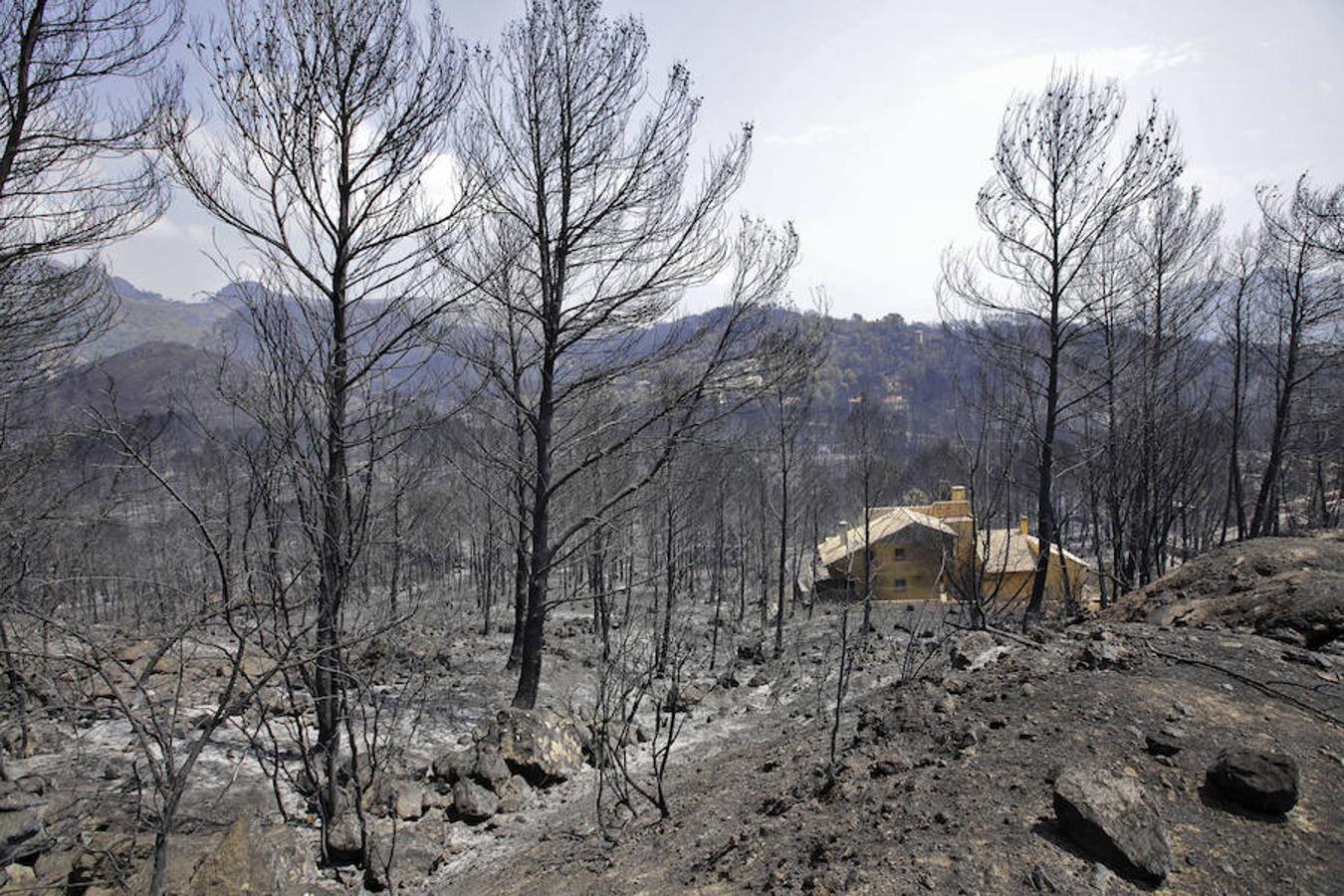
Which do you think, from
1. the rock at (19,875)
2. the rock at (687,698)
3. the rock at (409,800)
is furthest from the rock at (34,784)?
the rock at (687,698)

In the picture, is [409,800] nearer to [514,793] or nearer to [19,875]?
[514,793]

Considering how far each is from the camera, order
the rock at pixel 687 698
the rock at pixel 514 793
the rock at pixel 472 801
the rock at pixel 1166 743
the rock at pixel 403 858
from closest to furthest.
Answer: the rock at pixel 1166 743, the rock at pixel 403 858, the rock at pixel 472 801, the rock at pixel 514 793, the rock at pixel 687 698

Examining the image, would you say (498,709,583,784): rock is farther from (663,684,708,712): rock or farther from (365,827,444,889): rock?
(663,684,708,712): rock

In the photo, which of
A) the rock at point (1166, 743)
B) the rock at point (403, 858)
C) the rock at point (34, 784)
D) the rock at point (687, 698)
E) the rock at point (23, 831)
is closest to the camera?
the rock at point (1166, 743)

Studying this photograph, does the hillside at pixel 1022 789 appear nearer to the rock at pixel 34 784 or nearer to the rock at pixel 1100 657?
the rock at pixel 1100 657

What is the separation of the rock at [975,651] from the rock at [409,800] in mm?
4891

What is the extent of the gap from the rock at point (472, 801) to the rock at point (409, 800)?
0.29m

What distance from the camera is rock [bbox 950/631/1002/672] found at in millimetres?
6195

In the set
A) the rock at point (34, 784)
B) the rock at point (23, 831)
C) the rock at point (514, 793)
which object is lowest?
the rock at point (514, 793)

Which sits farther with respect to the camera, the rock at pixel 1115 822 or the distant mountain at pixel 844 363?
the distant mountain at pixel 844 363

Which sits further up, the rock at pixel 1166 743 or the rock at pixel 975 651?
the rock at pixel 1166 743

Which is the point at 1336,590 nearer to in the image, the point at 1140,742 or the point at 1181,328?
the point at 1140,742

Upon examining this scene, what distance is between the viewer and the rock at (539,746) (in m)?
6.75

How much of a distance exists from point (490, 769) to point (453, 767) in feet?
1.16
